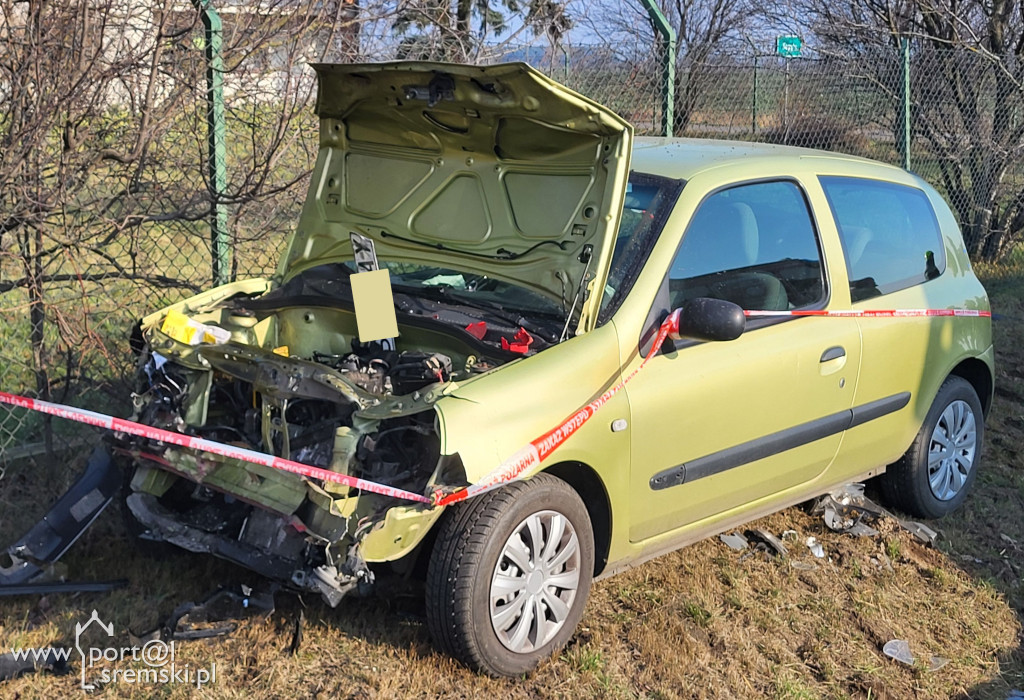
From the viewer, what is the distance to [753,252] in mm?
4094

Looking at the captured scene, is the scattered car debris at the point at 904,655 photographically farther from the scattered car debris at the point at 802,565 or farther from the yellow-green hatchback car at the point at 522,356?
the yellow-green hatchback car at the point at 522,356

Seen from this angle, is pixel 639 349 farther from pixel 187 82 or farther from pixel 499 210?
pixel 187 82

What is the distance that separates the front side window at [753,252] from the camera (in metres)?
3.86

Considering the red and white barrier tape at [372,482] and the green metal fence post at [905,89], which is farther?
the green metal fence post at [905,89]

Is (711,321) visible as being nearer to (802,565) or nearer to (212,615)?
(802,565)

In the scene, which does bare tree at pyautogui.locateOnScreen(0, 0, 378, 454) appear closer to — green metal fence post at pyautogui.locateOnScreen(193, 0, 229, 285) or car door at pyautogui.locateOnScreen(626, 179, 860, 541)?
green metal fence post at pyautogui.locateOnScreen(193, 0, 229, 285)

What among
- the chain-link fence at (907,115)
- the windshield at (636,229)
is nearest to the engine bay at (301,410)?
the windshield at (636,229)

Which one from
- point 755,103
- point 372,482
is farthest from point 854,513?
point 755,103

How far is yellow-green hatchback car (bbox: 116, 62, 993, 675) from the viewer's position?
10.9 feet

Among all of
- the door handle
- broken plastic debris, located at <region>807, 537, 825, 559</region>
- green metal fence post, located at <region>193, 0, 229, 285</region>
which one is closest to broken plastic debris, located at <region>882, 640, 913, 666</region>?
broken plastic debris, located at <region>807, 537, 825, 559</region>

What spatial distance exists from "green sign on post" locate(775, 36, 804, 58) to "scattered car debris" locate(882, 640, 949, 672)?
590cm

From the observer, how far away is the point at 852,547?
469 centimetres

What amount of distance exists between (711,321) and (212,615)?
2.13m

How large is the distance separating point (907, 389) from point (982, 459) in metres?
1.59
